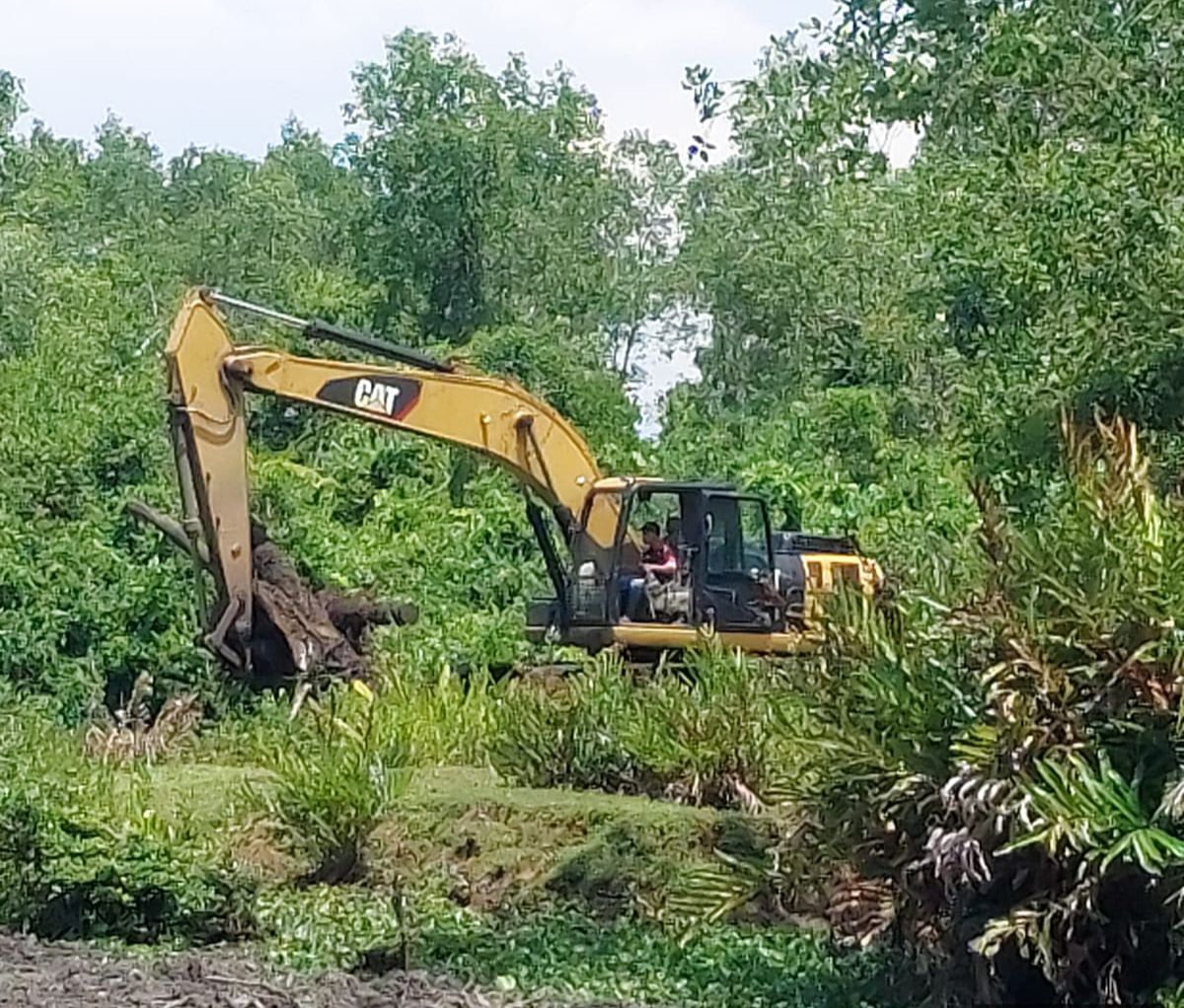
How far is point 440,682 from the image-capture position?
16453 mm

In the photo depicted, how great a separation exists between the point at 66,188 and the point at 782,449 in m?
29.8

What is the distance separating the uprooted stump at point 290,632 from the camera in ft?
59.1

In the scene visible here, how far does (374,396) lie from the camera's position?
17.7 m

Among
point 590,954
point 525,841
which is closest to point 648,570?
point 525,841

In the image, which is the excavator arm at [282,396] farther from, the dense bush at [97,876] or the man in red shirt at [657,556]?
the dense bush at [97,876]

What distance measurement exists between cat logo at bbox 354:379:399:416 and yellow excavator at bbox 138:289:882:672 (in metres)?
0.01

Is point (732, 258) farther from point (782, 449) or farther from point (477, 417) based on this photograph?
point (477, 417)

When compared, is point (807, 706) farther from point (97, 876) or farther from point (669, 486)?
point (669, 486)

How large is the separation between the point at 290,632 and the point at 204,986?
31.3 ft

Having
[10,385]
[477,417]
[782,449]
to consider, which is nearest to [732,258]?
[782,449]

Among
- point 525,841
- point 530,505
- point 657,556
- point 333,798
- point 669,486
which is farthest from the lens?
point 530,505

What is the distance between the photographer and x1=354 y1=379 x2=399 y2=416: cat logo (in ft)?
58.0

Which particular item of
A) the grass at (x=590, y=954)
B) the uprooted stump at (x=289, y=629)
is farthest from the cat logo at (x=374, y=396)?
the grass at (x=590, y=954)

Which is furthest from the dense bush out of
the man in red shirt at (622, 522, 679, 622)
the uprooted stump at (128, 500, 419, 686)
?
the uprooted stump at (128, 500, 419, 686)
